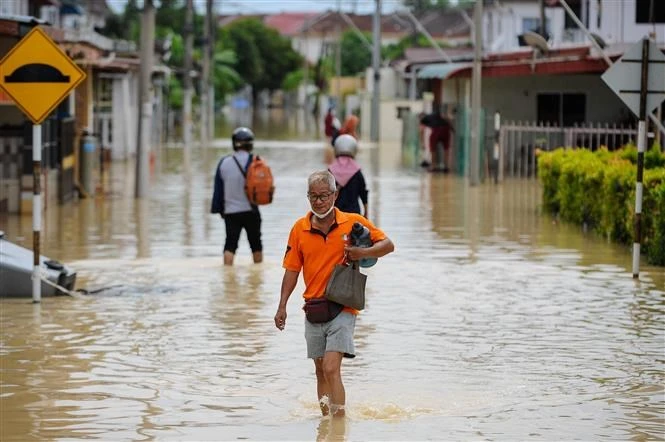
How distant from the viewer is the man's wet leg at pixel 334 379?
9.27m

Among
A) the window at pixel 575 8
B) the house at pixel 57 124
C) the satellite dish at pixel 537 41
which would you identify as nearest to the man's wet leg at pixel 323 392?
the house at pixel 57 124

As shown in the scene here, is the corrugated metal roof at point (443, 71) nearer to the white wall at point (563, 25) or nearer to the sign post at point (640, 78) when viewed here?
the white wall at point (563, 25)

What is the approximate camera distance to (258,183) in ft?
55.6

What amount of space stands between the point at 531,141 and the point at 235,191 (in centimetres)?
2221

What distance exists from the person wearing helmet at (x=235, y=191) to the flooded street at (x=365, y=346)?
0.55 meters

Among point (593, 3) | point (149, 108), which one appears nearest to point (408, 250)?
point (149, 108)

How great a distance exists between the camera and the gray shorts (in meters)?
9.26

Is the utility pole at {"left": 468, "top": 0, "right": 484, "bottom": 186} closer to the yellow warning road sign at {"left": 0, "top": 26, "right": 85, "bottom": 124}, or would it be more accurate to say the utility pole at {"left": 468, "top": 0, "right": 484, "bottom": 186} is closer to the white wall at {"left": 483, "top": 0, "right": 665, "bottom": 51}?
the white wall at {"left": 483, "top": 0, "right": 665, "bottom": 51}

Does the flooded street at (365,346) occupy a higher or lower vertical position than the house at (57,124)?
lower

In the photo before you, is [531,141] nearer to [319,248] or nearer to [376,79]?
[376,79]

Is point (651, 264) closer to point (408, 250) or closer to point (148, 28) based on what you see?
point (408, 250)

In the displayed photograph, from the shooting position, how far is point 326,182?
9.16 meters

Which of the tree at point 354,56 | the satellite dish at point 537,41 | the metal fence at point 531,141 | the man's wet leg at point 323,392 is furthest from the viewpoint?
the tree at point 354,56

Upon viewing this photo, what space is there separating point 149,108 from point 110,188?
2451 millimetres
